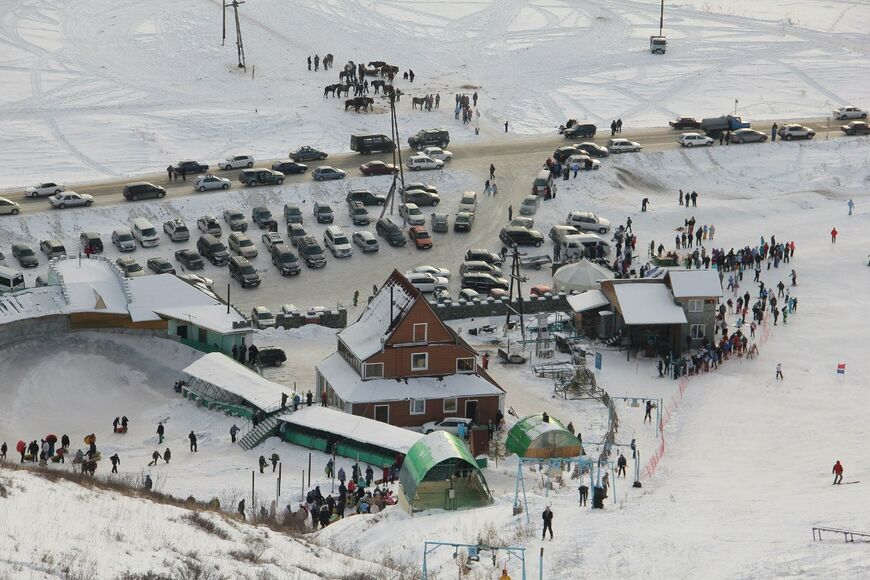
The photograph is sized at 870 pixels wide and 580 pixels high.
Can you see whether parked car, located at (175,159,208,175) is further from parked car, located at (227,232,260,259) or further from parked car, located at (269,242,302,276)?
parked car, located at (269,242,302,276)

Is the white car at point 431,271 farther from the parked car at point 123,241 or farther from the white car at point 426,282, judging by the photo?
the parked car at point 123,241

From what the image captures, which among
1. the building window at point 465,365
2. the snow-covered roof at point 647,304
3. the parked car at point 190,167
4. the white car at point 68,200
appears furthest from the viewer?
the parked car at point 190,167

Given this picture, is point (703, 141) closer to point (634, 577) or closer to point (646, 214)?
point (646, 214)

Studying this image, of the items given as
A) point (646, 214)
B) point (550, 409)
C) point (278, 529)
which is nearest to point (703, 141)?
point (646, 214)

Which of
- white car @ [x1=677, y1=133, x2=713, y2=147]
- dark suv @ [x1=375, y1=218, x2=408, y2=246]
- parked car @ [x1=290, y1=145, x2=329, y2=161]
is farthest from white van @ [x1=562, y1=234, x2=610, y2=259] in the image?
white car @ [x1=677, y1=133, x2=713, y2=147]

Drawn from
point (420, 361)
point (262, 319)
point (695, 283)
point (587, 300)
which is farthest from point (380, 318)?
point (695, 283)

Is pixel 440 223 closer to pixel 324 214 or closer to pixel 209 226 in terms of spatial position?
pixel 324 214

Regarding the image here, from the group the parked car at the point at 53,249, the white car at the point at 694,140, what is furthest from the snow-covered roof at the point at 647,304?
the white car at the point at 694,140
